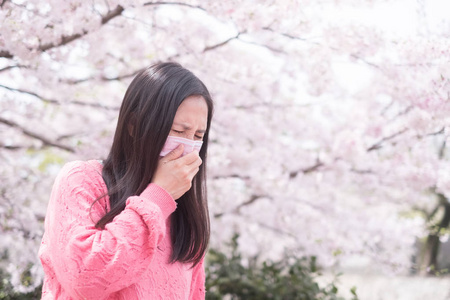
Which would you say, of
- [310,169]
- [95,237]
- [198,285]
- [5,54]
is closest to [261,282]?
[310,169]

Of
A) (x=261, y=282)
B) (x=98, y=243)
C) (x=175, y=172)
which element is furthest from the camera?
(x=261, y=282)

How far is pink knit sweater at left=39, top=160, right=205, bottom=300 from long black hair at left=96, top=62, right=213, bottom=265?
2.2 inches

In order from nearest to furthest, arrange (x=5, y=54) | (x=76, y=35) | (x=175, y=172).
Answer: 1. (x=175, y=172)
2. (x=5, y=54)
3. (x=76, y=35)

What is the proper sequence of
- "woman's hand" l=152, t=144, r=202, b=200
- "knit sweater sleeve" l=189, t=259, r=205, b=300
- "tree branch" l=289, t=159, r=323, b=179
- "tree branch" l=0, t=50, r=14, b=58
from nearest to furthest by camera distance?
"woman's hand" l=152, t=144, r=202, b=200 < "knit sweater sleeve" l=189, t=259, r=205, b=300 < "tree branch" l=0, t=50, r=14, b=58 < "tree branch" l=289, t=159, r=323, b=179

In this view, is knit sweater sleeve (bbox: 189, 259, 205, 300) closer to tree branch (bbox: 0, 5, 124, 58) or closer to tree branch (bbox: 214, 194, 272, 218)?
tree branch (bbox: 0, 5, 124, 58)

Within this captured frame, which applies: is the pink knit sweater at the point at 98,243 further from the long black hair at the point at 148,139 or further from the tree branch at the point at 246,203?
the tree branch at the point at 246,203

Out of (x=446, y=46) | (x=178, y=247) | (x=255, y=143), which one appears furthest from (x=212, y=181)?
(x=178, y=247)

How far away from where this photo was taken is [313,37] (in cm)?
292

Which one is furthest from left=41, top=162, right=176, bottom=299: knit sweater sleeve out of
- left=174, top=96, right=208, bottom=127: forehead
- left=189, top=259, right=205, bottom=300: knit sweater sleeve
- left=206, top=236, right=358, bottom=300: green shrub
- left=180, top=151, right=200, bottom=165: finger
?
left=206, top=236, right=358, bottom=300: green shrub

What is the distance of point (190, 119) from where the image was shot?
4.47ft

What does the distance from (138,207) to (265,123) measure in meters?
2.83

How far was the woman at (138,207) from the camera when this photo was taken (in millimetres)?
1137

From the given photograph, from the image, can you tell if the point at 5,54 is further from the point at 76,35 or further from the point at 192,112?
the point at 192,112

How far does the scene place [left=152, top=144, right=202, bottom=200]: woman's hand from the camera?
1299mm
